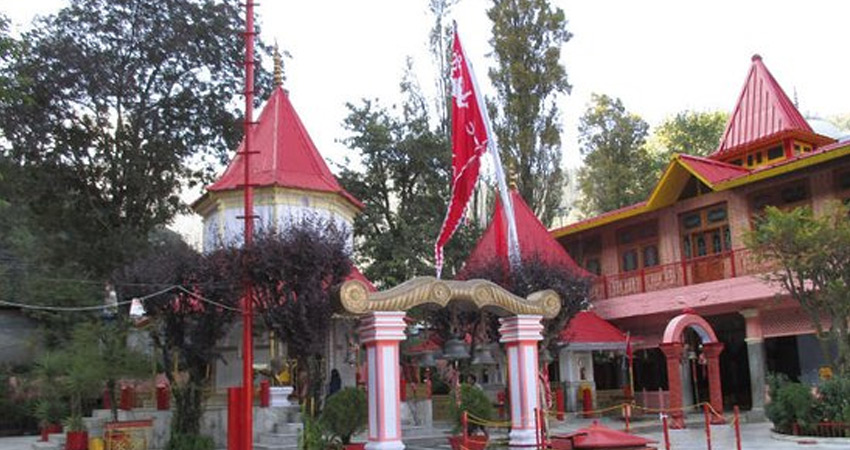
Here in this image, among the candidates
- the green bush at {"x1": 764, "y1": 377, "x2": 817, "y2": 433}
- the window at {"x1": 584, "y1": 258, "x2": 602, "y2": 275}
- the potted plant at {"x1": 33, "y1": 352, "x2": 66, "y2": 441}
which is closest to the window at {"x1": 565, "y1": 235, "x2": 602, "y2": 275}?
the window at {"x1": 584, "y1": 258, "x2": 602, "y2": 275}

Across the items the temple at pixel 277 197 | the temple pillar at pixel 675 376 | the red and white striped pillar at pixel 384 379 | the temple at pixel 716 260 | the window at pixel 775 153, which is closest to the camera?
the red and white striped pillar at pixel 384 379

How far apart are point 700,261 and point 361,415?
1441 centimetres

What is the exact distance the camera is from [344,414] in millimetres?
16859

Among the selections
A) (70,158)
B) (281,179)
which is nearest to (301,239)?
(281,179)

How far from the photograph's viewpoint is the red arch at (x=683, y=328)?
77.6ft

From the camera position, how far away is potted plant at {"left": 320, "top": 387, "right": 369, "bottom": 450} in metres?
16.9

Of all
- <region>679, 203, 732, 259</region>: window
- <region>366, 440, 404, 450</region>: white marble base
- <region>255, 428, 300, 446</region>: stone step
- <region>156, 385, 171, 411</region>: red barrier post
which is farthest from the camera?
<region>679, 203, 732, 259</region>: window

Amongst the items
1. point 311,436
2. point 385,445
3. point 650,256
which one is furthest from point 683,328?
point 311,436

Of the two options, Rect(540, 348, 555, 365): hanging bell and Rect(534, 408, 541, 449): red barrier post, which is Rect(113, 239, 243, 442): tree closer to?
Rect(534, 408, 541, 449): red barrier post

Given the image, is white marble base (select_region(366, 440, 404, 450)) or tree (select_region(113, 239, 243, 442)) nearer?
white marble base (select_region(366, 440, 404, 450))

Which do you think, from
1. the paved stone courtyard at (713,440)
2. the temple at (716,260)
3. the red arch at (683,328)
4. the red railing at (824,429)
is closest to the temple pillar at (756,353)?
the temple at (716,260)

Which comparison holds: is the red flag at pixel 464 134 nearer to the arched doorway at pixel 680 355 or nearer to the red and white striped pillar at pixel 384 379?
the red and white striped pillar at pixel 384 379

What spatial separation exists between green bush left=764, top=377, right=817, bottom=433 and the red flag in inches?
311

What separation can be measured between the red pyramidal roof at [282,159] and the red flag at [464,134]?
281 inches
